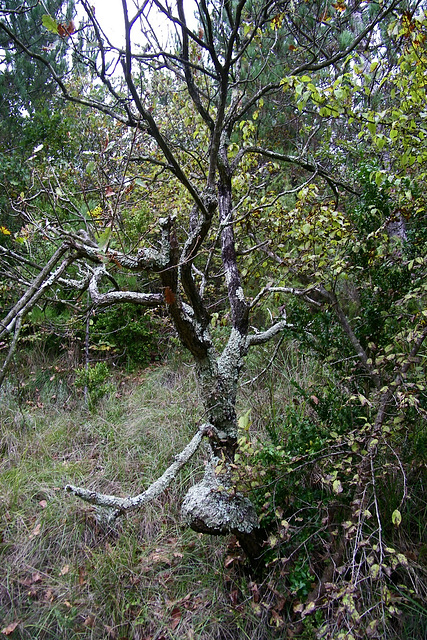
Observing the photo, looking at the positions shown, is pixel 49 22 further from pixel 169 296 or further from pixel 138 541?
pixel 138 541

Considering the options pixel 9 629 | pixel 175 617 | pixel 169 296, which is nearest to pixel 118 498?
pixel 169 296

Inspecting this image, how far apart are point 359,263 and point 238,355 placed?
0.88 metres

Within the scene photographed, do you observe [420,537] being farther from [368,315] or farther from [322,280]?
[322,280]

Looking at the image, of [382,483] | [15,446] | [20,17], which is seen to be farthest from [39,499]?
[20,17]

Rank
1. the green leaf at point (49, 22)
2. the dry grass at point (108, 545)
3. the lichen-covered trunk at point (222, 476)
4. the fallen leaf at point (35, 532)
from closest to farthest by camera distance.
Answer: the green leaf at point (49, 22)
the lichen-covered trunk at point (222, 476)
the dry grass at point (108, 545)
the fallen leaf at point (35, 532)

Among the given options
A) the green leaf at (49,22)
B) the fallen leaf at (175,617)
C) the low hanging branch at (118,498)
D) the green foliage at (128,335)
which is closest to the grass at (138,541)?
the fallen leaf at (175,617)

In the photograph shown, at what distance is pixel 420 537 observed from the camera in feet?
6.66

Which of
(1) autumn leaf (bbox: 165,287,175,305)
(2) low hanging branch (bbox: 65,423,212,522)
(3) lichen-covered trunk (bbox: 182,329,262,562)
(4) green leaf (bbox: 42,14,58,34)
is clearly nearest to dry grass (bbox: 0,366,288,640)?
(3) lichen-covered trunk (bbox: 182,329,262,562)

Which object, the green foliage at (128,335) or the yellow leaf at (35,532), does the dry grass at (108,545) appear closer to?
the yellow leaf at (35,532)

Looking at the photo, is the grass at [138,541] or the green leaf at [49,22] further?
the grass at [138,541]

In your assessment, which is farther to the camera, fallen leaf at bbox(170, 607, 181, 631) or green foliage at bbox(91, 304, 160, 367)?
green foliage at bbox(91, 304, 160, 367)

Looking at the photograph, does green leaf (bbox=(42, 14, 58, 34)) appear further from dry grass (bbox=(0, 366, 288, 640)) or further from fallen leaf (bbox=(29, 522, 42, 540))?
fallen leaf (bbox=(29, 522, 42, 540))

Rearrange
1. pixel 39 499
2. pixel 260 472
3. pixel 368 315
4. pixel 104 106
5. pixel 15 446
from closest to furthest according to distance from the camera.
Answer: pixel 104 106 → pixel 260 472 → pixel 368 315 → pixel 39 499 → pixel 15 446

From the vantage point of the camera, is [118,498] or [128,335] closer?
[118,498]
